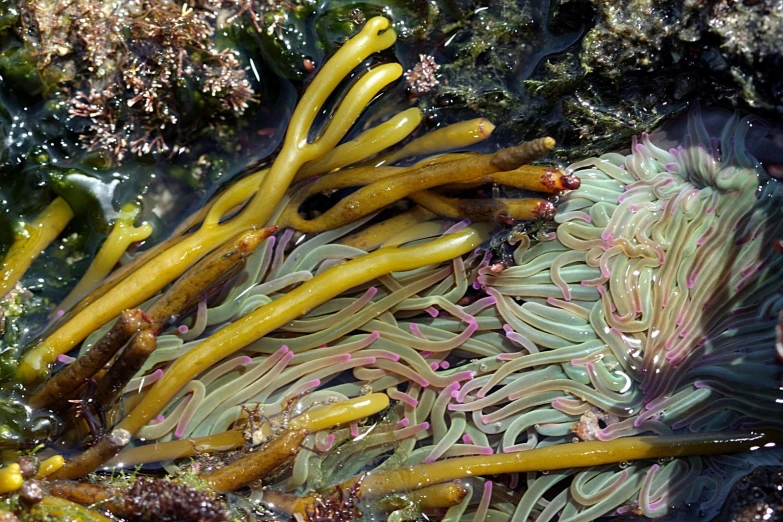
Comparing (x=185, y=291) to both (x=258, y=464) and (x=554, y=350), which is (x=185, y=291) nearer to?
(x=258, y=464)

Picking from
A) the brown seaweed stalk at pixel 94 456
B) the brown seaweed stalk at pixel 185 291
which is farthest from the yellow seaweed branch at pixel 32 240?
the brown seaweed stalk at pixel 94 456

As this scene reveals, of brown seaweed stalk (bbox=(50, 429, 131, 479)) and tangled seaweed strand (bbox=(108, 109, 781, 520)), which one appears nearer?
brown seaweed stalk (bbox=(50, 429, 131, 479))

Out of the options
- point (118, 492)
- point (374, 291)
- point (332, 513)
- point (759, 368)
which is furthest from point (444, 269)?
point (118, 492)

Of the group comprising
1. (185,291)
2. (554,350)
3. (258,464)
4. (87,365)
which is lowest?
(554,350)

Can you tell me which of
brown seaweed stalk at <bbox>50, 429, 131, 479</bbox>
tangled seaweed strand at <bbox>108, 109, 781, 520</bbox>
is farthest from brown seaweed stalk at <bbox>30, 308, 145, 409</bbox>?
tangled seaweed strand at <bbox>108, 109, 781, 520</bbox>

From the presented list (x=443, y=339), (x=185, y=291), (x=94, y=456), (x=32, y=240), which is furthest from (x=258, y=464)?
(x=32, y=240)

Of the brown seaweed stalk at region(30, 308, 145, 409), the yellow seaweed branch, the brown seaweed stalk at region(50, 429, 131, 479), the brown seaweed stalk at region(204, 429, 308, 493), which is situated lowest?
the brown seaweed stalk at region(204, 429, 308, 493)

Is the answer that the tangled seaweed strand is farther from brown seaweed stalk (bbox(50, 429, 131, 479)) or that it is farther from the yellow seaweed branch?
the yellow seaweed branch

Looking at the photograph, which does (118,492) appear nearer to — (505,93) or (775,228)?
(505,93)

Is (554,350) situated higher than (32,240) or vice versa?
(32,240)
